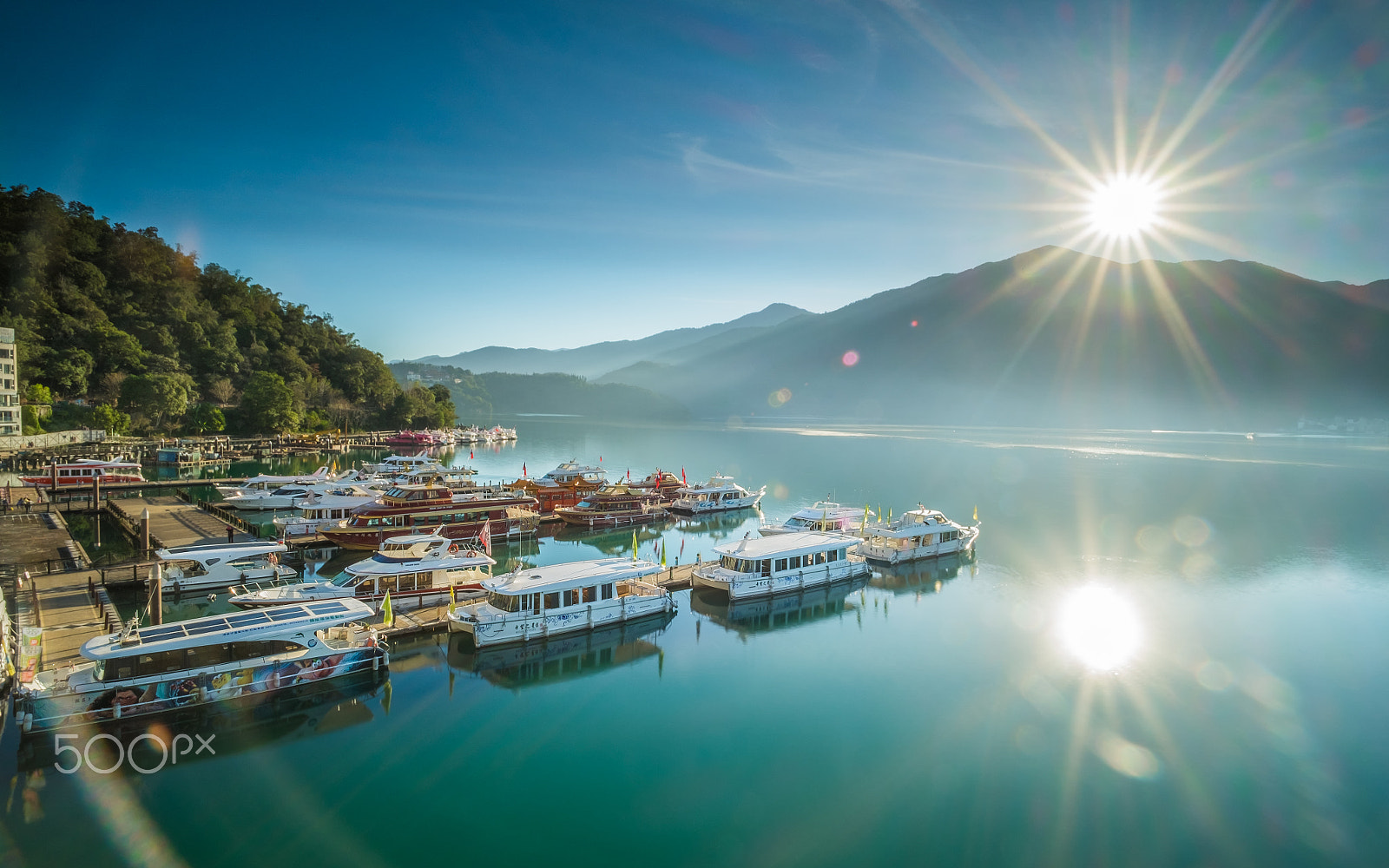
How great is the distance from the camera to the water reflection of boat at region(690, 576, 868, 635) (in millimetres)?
28422

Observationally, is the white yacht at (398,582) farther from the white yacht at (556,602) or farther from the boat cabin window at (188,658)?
the boat cabin window at (188,658)

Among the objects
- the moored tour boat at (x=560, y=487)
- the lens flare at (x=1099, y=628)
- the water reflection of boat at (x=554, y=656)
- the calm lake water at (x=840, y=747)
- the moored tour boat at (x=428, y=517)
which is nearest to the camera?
the calm lake water at (x=840, y=747)

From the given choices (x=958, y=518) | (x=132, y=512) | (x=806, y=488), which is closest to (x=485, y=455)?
(x=806, y=488)

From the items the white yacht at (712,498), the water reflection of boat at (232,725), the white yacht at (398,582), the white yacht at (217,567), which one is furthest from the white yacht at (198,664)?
the white yacht at (712,498)

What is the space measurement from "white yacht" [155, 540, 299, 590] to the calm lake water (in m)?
11.2

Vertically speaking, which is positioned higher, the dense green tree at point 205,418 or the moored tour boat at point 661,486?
the dense green tree at point 205,418

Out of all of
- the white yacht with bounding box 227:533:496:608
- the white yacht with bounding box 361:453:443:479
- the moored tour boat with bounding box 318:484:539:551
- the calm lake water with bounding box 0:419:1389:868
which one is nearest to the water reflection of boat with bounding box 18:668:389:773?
the calm lake water with bounding box 0:419:1389:868

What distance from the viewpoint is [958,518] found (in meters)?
53.7

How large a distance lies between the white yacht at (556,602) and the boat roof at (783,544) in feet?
16.7

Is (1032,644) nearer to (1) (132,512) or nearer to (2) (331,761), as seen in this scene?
(2) (331,761)

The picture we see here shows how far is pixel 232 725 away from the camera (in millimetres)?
17875

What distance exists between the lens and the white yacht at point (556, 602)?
2356 cm

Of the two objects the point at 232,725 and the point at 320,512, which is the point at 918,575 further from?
the point at 320,512

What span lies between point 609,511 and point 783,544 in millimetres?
18604
